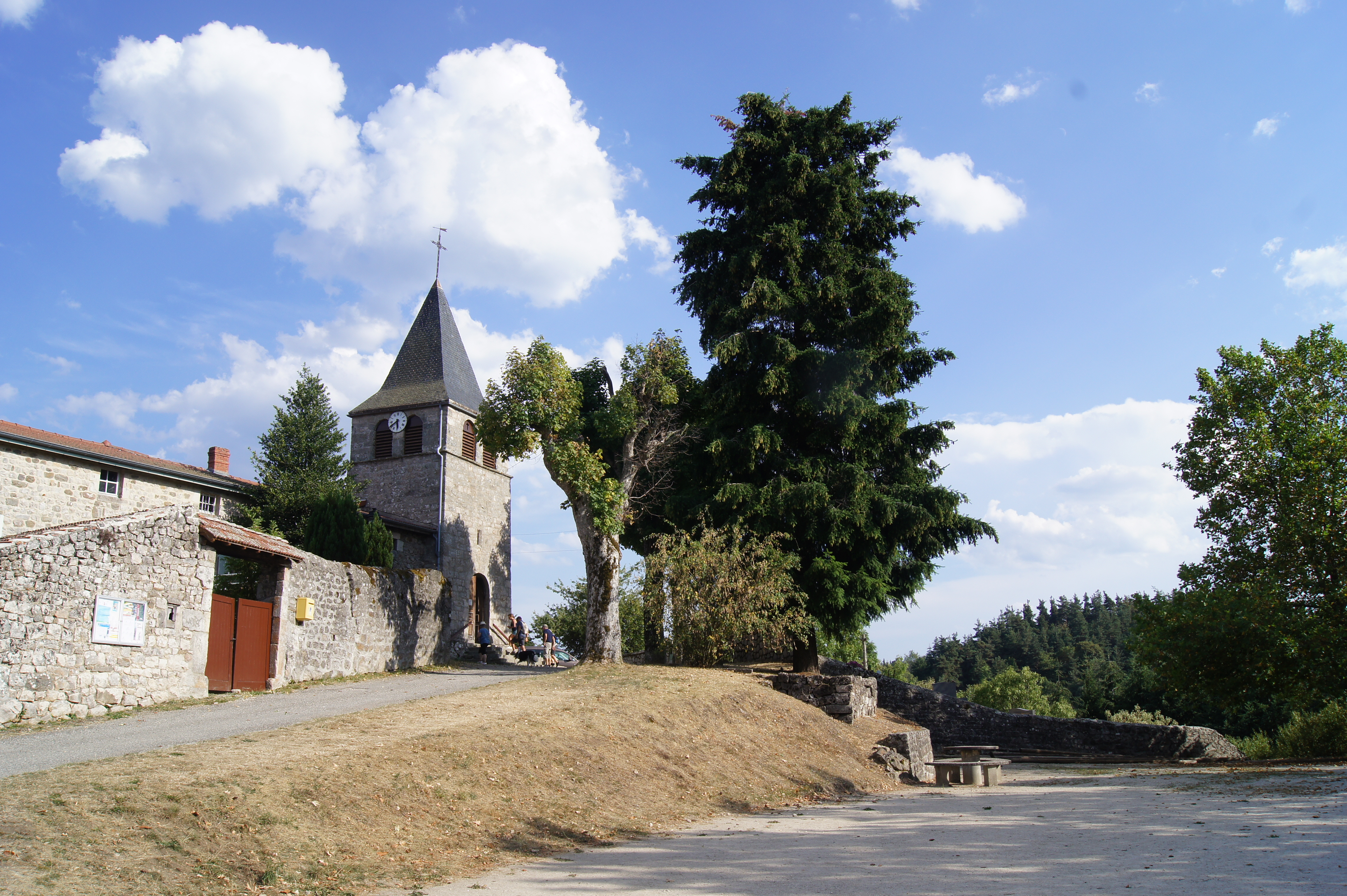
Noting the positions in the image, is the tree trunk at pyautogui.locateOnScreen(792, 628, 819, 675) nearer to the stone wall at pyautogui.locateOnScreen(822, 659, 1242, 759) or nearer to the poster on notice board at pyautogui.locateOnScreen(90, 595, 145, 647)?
the stone wall at pyautogui.locateOnScreen(822, 659, 1242, 759)

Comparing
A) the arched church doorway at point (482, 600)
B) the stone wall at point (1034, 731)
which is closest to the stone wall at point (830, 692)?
the stone wall at point (1034, 731)

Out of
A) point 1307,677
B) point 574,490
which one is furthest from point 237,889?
point 1307,677

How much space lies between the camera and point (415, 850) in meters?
7.22

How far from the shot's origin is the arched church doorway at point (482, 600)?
33.4m

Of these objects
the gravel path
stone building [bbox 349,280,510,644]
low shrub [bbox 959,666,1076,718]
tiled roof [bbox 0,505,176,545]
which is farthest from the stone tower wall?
low shrub [bbox 959,666,1076,718]

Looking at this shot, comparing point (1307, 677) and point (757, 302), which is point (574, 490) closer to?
point (757, 302)

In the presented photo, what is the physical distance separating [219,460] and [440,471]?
23.9ft

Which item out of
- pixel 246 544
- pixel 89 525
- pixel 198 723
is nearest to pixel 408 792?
pixel 198 723

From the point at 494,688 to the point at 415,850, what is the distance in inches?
289

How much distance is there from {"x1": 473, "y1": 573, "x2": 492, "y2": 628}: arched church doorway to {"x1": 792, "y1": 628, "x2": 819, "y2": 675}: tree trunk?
677 inches

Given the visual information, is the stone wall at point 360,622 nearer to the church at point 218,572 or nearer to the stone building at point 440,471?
the church at point 218,572

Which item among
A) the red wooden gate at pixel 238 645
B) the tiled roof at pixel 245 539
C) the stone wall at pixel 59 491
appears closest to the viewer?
the tiled roof at pixel 245 539

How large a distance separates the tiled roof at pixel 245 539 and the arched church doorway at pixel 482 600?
53.4 feet

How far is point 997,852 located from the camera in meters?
7.48
